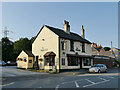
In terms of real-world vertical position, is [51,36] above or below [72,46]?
above

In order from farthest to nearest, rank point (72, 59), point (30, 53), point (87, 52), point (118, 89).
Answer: point (87, 52) → point (30, 53) → point (72, 59) → point (118, 89)

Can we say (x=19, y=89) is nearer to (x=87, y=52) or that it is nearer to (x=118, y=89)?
(x=118, y=89)

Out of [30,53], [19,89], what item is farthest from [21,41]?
[19,89]

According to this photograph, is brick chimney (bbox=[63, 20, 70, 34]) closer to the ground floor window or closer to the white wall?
the white wall

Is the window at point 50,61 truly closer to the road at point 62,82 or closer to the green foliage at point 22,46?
the road at point 62,82

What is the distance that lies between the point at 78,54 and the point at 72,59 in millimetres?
2305

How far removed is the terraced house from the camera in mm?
26422

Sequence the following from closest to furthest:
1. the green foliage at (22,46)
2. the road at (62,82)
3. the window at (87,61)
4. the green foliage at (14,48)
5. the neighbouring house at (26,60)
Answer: the road at (62,82)
the neighbouring house at (26,60)
the window at (87,61)
the green foliage at (22,46)
the green foliage at (14,48)

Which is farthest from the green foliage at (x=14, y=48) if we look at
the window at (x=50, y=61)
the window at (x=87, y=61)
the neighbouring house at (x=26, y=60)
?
the window at (x=87, y=61)

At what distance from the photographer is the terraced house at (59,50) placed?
2642cm

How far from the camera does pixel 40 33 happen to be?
30078 millimetres

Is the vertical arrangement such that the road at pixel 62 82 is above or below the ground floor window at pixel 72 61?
below

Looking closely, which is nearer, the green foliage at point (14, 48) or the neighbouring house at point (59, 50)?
the neighbouring house at point (59, 50)

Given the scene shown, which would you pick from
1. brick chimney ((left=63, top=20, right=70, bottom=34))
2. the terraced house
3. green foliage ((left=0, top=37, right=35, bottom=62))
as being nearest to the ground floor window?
the terraced house
